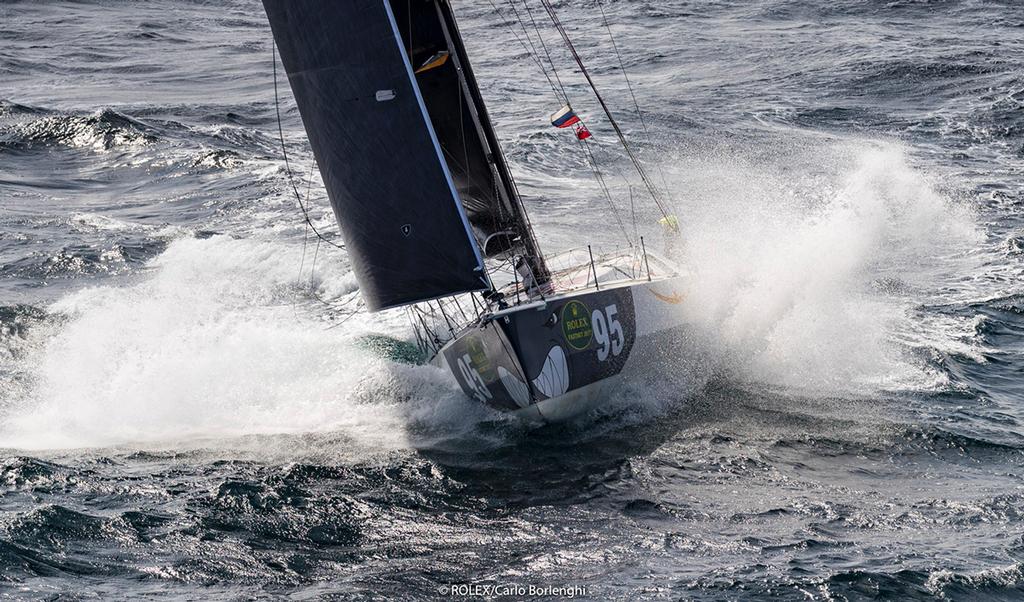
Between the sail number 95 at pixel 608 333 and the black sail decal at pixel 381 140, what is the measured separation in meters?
1.27

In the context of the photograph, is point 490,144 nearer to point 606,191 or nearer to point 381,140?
point 381,140

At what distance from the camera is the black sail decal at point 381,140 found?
980cm

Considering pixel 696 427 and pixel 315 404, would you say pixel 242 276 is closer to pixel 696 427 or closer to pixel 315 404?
pixel 315 404

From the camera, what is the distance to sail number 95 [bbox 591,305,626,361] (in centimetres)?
1056

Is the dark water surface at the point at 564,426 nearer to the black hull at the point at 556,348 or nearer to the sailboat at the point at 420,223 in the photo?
the black hull at the point at 556,348

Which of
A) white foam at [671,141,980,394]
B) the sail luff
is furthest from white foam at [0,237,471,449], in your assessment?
white foam at [671,141,980,394]

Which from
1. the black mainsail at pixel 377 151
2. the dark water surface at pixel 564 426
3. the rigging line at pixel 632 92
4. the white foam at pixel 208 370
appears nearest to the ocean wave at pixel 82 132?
the dark water surface at pixel 564 426

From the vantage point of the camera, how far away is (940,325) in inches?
515

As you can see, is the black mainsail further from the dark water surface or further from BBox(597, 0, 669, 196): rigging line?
BBox(597, 0, 669, 196): rigging line

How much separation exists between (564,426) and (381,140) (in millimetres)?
3246

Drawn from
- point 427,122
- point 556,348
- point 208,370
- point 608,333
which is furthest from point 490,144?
point 208,370

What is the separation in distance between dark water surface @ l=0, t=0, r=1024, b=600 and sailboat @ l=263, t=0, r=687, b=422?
615mm

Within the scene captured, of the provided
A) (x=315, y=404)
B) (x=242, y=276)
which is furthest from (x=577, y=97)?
(x=315, y=404)

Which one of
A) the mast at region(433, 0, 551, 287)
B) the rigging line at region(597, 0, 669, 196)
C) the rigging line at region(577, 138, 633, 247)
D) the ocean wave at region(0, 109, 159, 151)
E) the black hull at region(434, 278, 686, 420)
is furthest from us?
the ocean wave at region(0, 109, 159, 151)
